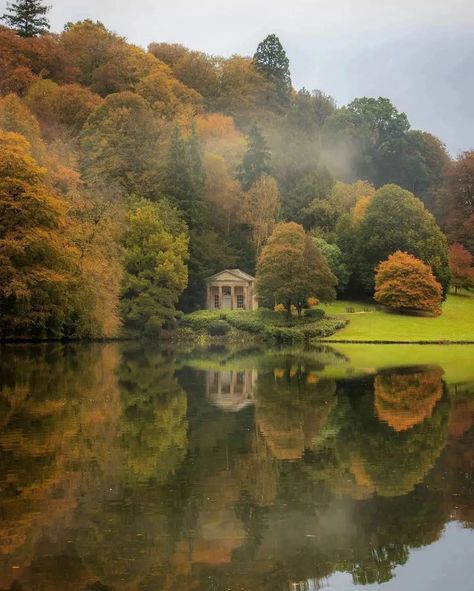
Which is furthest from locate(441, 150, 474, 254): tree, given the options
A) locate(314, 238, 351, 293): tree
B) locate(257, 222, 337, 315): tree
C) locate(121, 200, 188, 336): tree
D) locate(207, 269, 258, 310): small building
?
locate(121, 200, 188, 336): tree

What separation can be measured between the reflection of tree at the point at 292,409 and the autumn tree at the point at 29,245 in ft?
47.1

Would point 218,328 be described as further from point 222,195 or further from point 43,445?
point 43,445

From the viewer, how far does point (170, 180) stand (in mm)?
69875

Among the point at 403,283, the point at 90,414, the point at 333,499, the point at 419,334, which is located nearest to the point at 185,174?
the point at 403,283

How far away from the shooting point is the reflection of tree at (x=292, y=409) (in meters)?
15.5

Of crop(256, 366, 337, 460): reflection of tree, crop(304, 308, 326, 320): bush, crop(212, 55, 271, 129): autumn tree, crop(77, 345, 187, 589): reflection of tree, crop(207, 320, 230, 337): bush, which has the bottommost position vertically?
crop(207, 320, 230, 337): bush

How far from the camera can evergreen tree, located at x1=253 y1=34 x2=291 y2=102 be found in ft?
368

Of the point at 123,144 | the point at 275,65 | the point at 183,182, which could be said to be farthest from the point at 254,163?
the point at 275,65

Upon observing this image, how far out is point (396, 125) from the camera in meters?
109

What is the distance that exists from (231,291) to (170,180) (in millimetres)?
11139

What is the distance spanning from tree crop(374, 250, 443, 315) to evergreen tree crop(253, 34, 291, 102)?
53014 mm

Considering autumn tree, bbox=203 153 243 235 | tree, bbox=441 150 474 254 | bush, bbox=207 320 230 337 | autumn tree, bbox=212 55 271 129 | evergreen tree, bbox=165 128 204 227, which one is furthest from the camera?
autumn tree, bbox=212 55 271 129

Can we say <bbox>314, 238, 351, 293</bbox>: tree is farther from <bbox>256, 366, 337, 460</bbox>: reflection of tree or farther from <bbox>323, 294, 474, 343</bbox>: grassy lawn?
<bbox>256, 366, 337, 460</bbox>: reflection of tree

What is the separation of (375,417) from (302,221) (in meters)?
61.0
